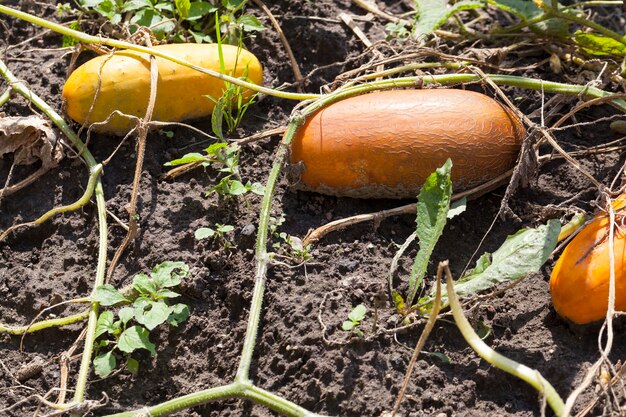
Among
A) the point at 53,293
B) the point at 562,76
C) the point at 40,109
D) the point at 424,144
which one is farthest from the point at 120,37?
the point at 562,76

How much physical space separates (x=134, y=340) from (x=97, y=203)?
60 centimetres

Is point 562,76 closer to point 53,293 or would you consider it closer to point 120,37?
point 120,37

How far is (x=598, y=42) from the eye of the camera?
2.96 m

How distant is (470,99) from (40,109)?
1530mm

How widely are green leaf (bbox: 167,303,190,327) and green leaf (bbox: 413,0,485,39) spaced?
1.21 meters

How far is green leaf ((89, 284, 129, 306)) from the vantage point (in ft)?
7.97

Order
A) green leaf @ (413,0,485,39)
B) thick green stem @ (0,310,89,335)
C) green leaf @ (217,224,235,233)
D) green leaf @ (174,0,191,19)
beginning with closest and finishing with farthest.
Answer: thick green stem @ (0,310,89,335)
green leaf @ (217,224,235,233)
green leaf @ (413,0,485,39)
green leaf @ (174,0,191,19)

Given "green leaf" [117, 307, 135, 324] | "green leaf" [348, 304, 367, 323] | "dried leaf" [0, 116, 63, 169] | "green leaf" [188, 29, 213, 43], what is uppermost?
"green leaf" [188, 29, 213, 43]

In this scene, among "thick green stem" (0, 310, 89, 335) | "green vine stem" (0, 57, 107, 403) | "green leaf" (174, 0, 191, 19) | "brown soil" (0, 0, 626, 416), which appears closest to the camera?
"brown soil" (0, 0, 626, 416)

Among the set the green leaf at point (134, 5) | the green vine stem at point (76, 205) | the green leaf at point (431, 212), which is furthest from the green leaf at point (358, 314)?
the green leaf at point (134, 5)

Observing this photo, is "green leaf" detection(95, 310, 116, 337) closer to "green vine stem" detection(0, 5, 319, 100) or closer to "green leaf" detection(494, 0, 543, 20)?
"green vine stem" detection(0, 5, 319, 100)

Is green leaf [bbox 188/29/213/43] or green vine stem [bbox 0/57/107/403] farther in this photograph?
green leaf [bbox 188/29/213/43]

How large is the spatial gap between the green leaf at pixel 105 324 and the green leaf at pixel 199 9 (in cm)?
125

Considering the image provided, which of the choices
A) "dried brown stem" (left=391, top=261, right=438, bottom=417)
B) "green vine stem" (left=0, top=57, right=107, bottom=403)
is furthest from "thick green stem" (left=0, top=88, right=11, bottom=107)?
"dried brown stem" (left=391, top=261, right=438, bottom=417)
